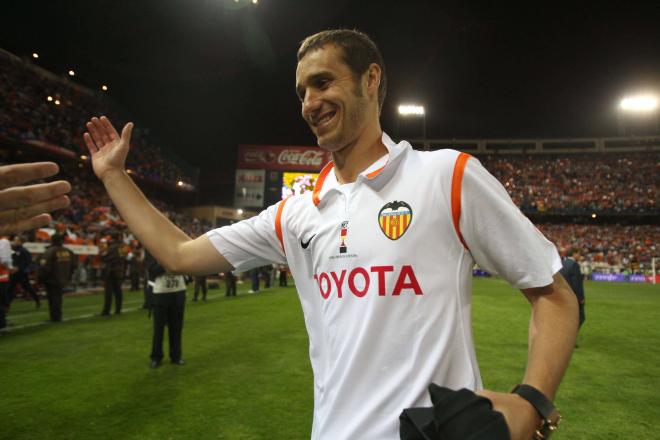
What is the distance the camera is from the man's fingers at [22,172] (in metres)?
1.66

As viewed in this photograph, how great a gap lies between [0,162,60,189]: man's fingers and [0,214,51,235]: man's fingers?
0.19m

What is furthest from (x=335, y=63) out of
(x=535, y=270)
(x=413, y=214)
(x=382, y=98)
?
(x=535, y=270)

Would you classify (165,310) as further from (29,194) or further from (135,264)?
(135,264)

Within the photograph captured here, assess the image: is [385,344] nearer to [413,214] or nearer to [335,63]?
[413,214]

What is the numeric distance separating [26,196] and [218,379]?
220 inches

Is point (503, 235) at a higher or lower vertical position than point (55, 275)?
higher

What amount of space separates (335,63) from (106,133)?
1228mm

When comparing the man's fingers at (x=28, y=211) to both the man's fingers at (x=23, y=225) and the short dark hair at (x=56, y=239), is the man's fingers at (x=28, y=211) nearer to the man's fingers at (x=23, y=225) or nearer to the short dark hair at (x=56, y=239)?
the man's fingers at (x=23, y=225)

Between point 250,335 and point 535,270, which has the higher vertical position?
point 535,270

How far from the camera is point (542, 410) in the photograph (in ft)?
3.75

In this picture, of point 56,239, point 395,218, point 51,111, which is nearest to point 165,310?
point 56,239

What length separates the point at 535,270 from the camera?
1.35 metres

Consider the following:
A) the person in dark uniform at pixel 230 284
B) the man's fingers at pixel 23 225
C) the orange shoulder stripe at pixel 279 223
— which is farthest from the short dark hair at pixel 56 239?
the orange shoulder stripe at pixel 279 223

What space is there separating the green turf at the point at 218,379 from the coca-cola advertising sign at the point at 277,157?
99.0 ft
